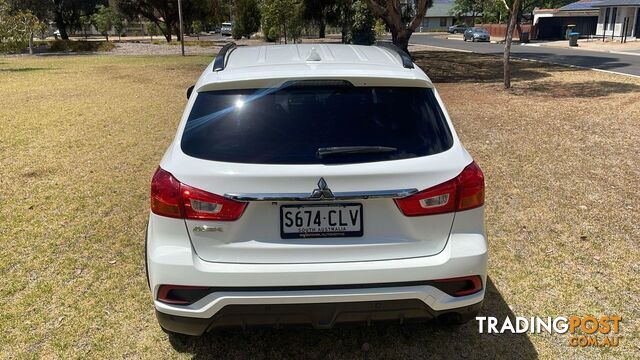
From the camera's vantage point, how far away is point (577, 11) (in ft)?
166

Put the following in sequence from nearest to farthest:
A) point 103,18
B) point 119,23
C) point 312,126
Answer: point 312,126 → point 103,18 → point 119,23

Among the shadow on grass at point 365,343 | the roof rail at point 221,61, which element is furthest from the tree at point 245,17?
the shadow on grass at point 365,343

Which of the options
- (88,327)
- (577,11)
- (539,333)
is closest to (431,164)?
(539,333)

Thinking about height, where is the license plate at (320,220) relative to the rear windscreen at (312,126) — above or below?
below

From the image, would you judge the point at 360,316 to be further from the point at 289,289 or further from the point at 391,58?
the point at 391,58

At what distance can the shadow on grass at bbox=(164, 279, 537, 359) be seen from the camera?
3152 mm

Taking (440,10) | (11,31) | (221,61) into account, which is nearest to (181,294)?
(221,61)

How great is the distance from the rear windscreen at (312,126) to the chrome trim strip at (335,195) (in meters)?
0.16

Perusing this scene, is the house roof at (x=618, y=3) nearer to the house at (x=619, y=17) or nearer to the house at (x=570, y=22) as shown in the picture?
the house at (x=619, y=17)

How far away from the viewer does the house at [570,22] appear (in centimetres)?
4922

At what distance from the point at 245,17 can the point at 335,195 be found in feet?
182

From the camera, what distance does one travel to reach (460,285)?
2656mm

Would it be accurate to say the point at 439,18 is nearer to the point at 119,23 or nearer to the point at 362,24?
the point at 119,23

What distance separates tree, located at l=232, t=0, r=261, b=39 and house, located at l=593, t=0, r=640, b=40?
31937mm
